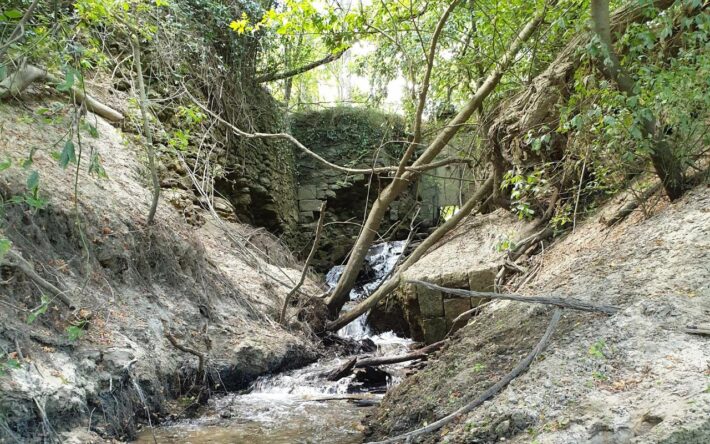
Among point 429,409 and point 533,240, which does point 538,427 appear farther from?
point 533,240

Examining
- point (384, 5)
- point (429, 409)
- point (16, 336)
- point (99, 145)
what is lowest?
point (429, 409)

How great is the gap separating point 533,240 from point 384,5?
132 inches

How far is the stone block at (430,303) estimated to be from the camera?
626 cm

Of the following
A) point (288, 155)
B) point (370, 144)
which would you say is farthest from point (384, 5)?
point (370, 144)

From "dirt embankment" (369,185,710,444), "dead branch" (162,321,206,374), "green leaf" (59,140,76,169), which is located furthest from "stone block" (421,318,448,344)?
"green leaf" (59,140,76,169)

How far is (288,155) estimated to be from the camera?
43.0 ft

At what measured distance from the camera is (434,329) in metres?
6.27

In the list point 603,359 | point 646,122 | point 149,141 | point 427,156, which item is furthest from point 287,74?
point 603,359

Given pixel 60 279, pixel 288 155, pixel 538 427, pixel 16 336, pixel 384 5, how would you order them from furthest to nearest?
1. pixel 288 155
2. pixel 384 5
3. pixel 60 279
4. pixel 16 336
5. pixel 538 427

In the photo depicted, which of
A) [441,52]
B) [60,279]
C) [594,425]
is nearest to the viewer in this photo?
[594,425]

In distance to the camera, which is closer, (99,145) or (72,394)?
(72,394)

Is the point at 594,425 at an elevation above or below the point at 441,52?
below

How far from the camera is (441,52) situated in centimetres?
849

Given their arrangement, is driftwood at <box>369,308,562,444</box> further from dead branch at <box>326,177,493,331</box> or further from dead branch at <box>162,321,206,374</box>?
dead branch at <box>326,177,493,331</box>
